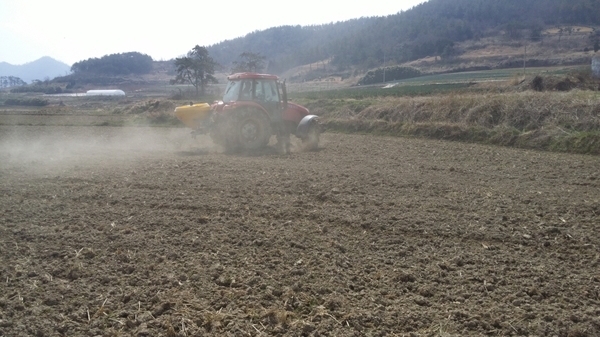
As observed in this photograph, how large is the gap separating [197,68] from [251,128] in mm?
34838

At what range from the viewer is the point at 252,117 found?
12750 millimetres

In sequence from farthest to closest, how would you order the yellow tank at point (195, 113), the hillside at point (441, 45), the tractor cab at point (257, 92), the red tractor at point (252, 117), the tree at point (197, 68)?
the hillside at point (441, 45), the tree at point (197, 68), the yellow tank at point (195, 113), the tractor cab at point (257, 92), the red tractor at point (252, 117)

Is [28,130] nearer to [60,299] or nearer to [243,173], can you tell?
[243,173]

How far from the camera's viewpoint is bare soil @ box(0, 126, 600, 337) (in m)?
3.88

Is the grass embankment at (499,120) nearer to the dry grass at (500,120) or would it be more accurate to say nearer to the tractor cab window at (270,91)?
the dry grass at (500,120)

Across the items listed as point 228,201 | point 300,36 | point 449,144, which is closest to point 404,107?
point 449,144

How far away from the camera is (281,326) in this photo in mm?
3756

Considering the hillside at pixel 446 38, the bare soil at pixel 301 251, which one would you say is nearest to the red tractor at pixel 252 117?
the bare soil at pixel 301 251

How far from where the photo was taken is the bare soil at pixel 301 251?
388cm

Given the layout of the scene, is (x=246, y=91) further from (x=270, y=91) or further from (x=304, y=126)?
(x=304, y=126)

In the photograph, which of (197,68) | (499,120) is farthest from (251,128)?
(197,68)

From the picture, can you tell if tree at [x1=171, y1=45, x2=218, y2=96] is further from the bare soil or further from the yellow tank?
the bare soil

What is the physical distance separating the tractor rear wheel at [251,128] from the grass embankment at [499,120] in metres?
6.46

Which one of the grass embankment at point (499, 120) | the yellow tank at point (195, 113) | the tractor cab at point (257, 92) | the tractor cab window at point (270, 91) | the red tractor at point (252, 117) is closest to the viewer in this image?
the red tractor at point (252, 117)
